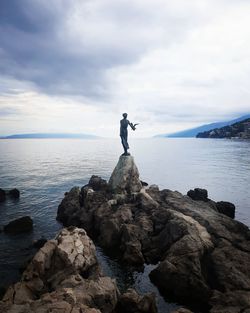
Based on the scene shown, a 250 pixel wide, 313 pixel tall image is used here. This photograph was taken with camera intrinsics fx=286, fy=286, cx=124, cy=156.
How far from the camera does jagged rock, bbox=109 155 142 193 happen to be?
38156mm

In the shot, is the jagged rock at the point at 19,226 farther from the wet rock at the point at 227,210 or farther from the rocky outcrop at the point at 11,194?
the wet rock at the point at 227,210

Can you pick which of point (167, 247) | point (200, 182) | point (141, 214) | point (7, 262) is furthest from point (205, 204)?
point (200, 182)

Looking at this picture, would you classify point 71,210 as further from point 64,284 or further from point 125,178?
point 64,284

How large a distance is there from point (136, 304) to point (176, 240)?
9450 millimetres

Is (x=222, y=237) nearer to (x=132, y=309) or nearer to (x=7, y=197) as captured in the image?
(x=132, y=309)

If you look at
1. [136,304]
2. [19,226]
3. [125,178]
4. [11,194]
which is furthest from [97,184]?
[136,304]

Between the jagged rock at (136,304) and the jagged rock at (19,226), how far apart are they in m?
19.6

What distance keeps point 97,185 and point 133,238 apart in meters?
17.4

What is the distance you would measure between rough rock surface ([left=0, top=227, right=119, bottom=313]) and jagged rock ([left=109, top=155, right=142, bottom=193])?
47.9 ft

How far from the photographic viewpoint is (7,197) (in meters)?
49.6

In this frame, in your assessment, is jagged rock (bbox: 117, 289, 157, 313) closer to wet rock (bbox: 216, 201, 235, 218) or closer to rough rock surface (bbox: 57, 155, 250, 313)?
rough rock surface (bbox: 57, 155, 250, 313)

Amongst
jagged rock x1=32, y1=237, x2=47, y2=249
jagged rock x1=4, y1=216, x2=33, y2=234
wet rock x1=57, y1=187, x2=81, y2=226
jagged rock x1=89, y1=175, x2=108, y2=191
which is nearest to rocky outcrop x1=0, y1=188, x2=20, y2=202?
wet rock x1=57, y1=187, x2=81, y2=226

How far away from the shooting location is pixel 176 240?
2552 centimetres

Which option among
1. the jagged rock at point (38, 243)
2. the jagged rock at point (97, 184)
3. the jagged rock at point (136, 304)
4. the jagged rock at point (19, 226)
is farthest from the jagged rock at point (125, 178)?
the jagged rock at point (136, 304)
